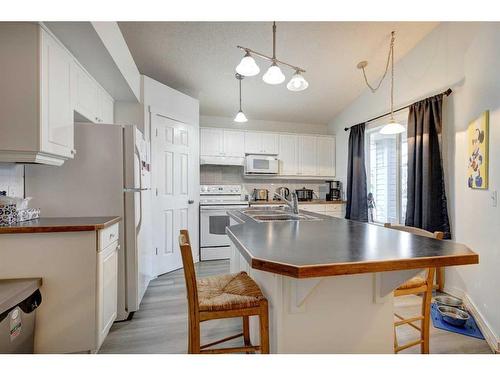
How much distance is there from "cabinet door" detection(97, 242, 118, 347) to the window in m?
3.50

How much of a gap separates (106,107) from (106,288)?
192 centimetres

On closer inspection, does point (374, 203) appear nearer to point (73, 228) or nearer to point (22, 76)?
point (73, 228)

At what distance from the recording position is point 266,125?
16.3ft

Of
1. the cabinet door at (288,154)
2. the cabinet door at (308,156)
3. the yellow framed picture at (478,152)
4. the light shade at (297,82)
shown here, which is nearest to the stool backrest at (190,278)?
the light shade at (297,82)

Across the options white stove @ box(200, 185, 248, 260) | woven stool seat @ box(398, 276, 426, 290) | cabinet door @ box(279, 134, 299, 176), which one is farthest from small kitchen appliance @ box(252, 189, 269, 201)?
woven stool seat @ box(398, 276, 426, 290)

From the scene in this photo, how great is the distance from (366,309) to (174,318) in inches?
65.2

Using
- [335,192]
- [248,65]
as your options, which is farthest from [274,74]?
[335,192]

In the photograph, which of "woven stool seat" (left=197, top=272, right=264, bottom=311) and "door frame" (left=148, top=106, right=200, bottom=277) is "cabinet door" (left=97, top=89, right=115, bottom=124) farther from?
"woven stool seat" (left=197, top=272, right=264, bottom=311)

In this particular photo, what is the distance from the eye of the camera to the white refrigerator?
6.46 ft

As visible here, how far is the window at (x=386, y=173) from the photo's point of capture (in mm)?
3453

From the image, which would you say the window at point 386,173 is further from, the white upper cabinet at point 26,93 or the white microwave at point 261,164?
the white upper cabinet at point 26,93

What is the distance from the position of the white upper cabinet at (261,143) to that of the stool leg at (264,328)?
11.5 ft

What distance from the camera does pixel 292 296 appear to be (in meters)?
1.14
